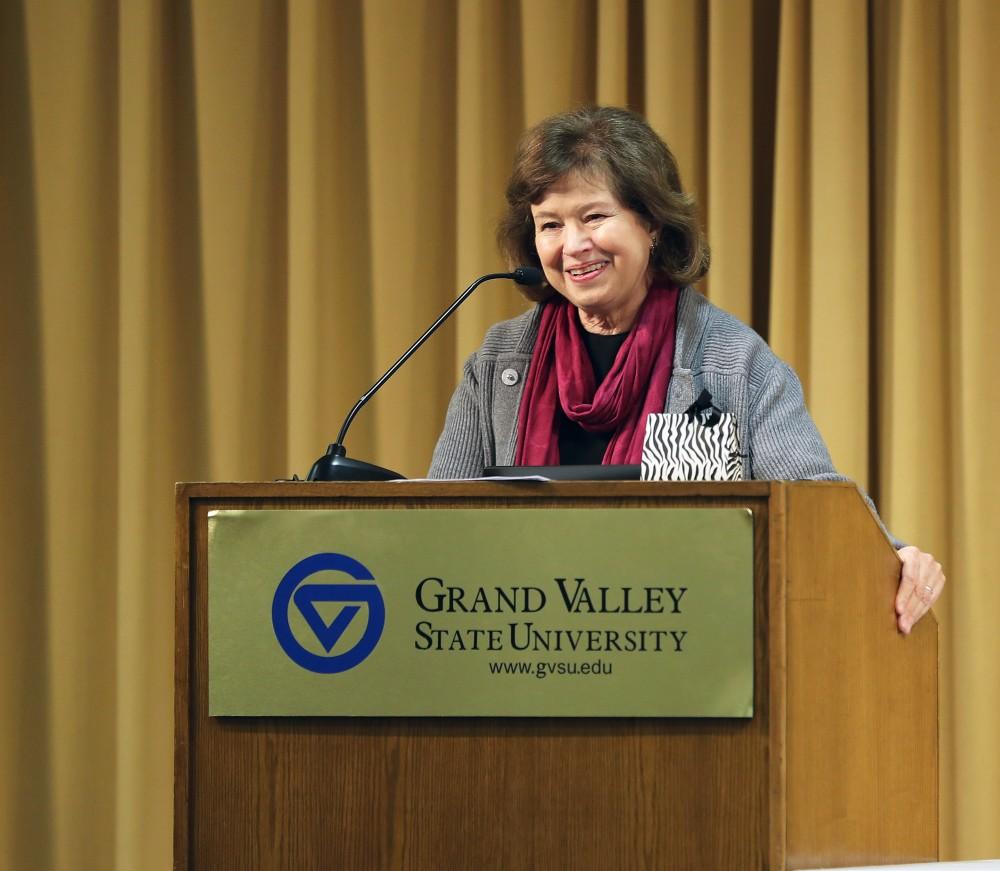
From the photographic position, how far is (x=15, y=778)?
309 centimetres

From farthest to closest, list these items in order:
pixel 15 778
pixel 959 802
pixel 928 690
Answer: pixel 15 778 < pixel 959 802 < pixel 928 690

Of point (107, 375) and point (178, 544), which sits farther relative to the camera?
point (107, 375)

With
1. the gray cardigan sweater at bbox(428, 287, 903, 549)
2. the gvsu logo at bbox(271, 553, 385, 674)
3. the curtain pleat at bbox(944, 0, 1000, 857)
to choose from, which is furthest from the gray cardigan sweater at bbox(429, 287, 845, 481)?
the curtain pleat at bbox(944, 0, 1000, 857)

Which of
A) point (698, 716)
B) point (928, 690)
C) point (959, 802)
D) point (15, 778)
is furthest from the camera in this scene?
point (15, 778)

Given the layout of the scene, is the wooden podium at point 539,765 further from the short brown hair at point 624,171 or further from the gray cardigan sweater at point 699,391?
the short brown hair at point 624,171

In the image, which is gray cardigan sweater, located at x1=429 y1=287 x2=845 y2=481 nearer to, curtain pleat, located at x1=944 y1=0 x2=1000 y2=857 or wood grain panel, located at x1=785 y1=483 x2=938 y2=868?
wood grain panel, located at x1=785 y1=483 x2=938 y2=868

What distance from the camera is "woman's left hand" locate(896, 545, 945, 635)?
4.48 ft

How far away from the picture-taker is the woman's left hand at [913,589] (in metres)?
1.36

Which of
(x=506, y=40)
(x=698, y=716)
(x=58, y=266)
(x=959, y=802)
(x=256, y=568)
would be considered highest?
(x=506, y=40)

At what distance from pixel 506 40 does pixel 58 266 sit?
126cm

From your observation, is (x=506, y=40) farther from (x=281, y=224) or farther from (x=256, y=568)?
(x=256, y=568)

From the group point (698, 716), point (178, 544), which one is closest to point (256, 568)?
point (178, 544)

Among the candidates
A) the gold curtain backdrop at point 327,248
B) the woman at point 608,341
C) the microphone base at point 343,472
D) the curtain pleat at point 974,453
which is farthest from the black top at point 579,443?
the curtain pleat at point 974,453

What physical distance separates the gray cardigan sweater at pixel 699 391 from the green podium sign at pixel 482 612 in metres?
0.58
